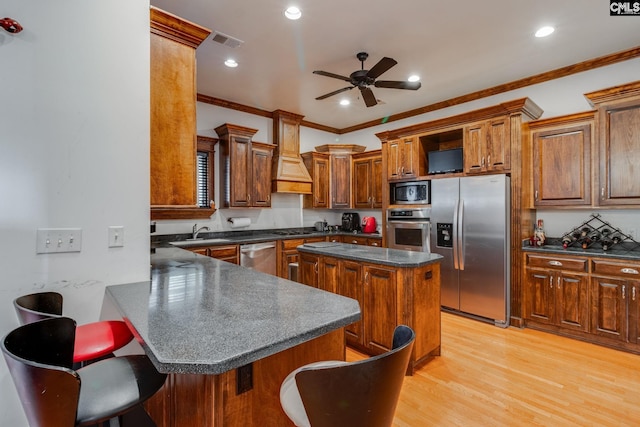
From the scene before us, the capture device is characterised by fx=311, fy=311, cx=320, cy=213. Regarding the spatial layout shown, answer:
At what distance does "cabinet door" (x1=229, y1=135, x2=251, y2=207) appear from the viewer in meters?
4.63

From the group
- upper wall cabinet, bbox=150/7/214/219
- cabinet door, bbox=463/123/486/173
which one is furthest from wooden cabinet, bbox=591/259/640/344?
upper wall cabinet, bbox=150/7/214/219

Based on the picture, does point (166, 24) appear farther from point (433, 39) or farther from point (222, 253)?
point (222, 253)

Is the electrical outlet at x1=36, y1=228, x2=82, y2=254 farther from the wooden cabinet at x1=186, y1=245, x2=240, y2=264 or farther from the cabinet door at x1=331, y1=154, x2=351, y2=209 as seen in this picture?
the cabinet door at x1=331, y1=154, x2=351, y2=209

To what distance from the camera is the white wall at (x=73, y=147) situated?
1539 mm

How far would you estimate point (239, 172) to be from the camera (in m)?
4.71

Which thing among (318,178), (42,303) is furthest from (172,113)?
(318,178)

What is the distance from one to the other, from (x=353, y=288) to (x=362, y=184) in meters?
3.10

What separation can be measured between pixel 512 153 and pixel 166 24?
3625 millimetres

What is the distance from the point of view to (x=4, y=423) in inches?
60.1

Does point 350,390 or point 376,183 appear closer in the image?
point 350,390

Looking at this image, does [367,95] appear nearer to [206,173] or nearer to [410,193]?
[410,193]

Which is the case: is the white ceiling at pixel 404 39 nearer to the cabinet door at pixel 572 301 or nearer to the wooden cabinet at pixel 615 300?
A: the wooden cabinet at pixel 615 300

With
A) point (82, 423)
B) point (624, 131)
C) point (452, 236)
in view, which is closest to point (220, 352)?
point (82, 423)

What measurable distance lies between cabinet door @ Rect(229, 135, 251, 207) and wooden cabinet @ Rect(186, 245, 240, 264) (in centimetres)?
73
